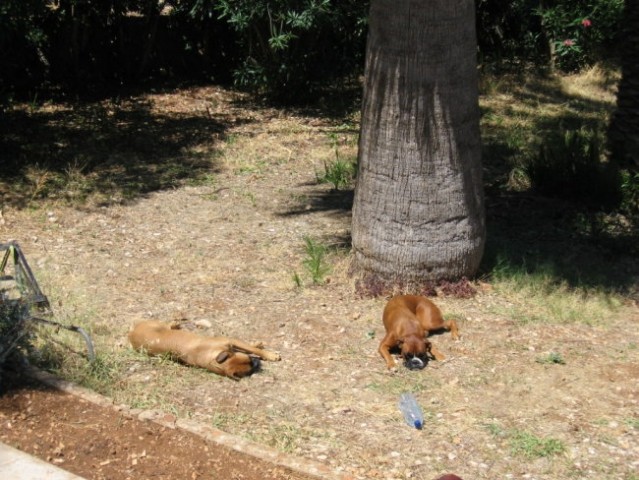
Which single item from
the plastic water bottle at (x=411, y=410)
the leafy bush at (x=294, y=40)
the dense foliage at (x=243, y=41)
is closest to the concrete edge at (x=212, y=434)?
the plastic water bottle at (x=411, y=410)

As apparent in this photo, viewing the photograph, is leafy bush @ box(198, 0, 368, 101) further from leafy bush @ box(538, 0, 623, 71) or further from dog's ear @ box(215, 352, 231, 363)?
dog's ear @ box(215, 352, 231, 363)

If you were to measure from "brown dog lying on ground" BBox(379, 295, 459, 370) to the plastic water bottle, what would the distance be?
395 millimetres

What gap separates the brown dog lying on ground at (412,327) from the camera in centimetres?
592

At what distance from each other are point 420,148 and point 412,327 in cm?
147

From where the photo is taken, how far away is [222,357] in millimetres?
5645

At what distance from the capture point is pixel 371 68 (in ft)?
22.5

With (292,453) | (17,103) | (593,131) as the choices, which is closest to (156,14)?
(17,103)

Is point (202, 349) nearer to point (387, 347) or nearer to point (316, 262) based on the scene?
point (387, 347)

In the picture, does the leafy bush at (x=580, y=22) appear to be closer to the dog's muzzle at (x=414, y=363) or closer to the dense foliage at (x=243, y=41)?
the dense foliage at (x=243, y=41)

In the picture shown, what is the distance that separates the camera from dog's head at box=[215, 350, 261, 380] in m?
5.66

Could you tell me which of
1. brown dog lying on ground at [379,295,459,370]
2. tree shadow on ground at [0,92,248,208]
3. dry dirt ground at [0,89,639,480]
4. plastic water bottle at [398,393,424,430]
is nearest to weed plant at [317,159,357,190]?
dry dirt ground at [0,89,639,480]

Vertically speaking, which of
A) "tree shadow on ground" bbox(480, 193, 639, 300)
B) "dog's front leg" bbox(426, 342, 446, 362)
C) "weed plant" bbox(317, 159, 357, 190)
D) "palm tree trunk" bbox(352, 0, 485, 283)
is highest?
"palm tree trunk" bbox(352, 0, 485, 283)

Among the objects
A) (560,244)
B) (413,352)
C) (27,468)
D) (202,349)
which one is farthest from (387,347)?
(560,244)

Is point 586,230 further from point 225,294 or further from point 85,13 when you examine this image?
point 85,13
